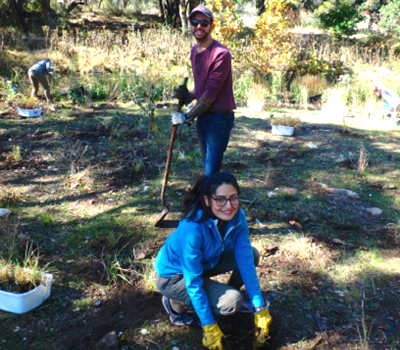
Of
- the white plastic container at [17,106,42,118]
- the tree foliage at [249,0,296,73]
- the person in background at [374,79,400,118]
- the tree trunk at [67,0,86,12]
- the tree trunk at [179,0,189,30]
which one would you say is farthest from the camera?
the tree trunk at [67,0,86,12]

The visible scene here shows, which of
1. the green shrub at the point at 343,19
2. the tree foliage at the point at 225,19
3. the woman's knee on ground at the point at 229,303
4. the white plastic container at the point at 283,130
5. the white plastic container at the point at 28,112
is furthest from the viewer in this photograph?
the green shrub at the point at 343,19

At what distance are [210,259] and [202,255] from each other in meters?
0.16

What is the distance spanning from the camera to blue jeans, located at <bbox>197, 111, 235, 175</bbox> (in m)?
2.99

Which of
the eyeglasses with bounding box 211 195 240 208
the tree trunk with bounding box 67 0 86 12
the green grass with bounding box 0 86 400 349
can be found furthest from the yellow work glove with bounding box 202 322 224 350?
the tree trunk with bounding box 67 0 86 12

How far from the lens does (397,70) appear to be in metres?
10.7

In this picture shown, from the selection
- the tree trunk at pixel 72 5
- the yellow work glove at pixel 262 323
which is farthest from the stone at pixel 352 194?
the tree trunk at pixel 72 5

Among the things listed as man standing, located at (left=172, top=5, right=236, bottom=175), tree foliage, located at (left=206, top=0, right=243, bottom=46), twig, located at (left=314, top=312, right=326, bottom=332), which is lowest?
twig, located at (left=314, top=312, right=326, bottom=332)

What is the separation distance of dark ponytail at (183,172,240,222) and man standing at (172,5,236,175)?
33.1 inches

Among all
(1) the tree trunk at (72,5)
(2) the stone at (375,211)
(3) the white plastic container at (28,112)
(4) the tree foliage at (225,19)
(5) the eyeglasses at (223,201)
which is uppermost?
(1) the tree trunk at (72,5)

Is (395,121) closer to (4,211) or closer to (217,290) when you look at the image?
(217,290)

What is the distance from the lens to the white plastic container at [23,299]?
226cm

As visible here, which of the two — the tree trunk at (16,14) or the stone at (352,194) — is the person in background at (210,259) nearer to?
the stone at (352,194)

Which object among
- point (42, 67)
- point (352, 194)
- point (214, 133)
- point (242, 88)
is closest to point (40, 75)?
point (42, 67)

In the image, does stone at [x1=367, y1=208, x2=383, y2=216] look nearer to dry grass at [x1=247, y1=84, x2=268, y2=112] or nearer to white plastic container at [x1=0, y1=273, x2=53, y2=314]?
white plastic container at [x1=0, y1=273, x2=53, y2=314]
